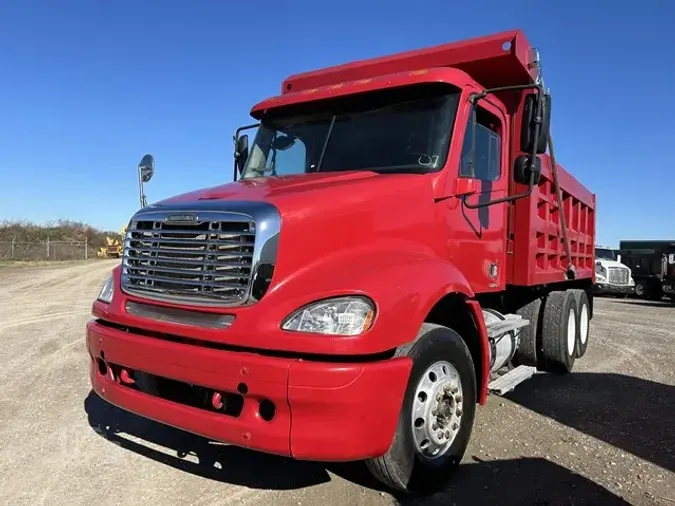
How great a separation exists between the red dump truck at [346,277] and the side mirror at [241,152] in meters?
0.46

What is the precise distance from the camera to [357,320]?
282cm

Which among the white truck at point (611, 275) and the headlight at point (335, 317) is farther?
the white truck at point (611, 275)

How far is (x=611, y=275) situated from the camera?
2130 cm

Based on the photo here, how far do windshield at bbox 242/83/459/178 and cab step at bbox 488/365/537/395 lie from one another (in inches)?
77.9

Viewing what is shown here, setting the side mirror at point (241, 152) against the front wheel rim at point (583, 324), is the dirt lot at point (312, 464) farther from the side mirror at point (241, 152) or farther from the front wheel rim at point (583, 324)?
the side mirror at point (241, 152)

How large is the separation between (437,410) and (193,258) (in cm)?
175

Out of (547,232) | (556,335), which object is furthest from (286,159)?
(556,335)

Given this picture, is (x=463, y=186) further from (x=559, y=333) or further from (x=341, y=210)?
(x=559, y=333)

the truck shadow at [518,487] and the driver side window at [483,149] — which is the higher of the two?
the driver side window at [483,149]

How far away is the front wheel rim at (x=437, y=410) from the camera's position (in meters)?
3.30

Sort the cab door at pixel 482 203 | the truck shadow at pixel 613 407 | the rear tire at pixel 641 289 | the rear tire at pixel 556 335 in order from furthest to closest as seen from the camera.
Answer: the rear tire at pixel 641 289, the rear tire at pixel 556 335, the truck shadow at pixel 613 407, the cab door at pixel 482 203

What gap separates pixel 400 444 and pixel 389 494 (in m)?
0.50

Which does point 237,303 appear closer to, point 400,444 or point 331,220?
point 331,220

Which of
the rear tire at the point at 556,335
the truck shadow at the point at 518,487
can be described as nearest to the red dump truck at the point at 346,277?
A: the truck shadow at the point at 518,487
